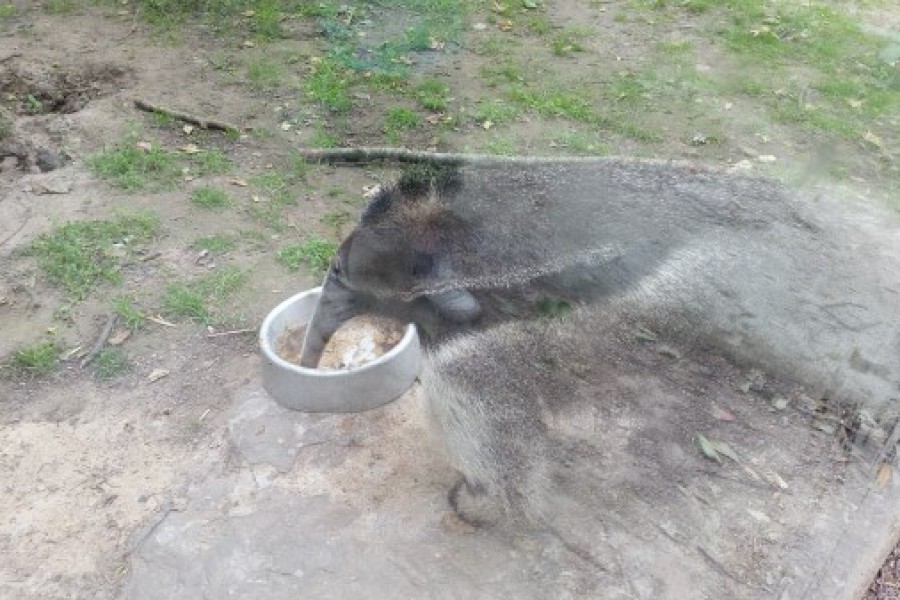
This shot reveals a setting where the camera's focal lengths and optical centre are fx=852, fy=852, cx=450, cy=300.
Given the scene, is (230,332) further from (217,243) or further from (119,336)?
(217,243)

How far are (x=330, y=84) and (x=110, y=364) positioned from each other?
9.93 feet

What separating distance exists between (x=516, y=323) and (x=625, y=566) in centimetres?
116

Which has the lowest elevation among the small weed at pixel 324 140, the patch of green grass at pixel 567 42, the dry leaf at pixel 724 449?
the small weed at pixel 324 140

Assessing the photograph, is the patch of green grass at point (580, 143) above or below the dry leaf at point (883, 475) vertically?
below

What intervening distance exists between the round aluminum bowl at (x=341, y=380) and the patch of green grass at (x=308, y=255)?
0.80m

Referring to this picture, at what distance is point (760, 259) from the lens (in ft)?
12.4

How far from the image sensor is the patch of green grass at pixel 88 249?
14.4 feet

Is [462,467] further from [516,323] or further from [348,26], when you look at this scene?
[348,26]

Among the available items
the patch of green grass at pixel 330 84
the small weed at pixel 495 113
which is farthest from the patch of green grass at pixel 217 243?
the small weed at pixel 495 113

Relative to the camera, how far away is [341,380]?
11.4ft

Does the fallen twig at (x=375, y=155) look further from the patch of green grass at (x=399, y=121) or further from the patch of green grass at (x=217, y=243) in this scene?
the patch of green grass at (x=217, y=243)

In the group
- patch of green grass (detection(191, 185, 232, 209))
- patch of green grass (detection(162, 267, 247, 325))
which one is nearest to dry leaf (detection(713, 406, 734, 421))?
patch of green grass (detection(162, 267, 247, 325))

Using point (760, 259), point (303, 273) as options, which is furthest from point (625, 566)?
point (303, 273)

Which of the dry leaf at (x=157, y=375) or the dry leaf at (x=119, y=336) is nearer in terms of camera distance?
the dry leaf at (x=157, y=375)
